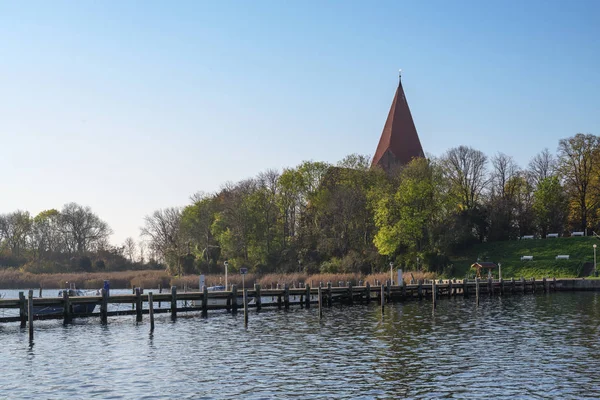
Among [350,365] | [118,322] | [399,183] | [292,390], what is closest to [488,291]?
[399,183]

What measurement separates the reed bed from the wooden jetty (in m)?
10.4

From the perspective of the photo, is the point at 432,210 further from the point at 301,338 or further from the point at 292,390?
the point at 292,390

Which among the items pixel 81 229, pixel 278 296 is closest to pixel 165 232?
pixel 81 229

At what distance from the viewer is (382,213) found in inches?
3214

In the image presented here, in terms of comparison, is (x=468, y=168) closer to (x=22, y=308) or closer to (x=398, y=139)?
(x=398, y=139)

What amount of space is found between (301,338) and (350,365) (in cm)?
804

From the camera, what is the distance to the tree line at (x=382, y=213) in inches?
3241

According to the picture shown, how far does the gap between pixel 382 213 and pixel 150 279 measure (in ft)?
104

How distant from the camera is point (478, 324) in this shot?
39.2 metres

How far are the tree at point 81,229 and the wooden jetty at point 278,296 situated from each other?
60395 millimetres

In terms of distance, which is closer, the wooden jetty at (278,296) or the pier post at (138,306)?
the wooden jetty at (278,296)

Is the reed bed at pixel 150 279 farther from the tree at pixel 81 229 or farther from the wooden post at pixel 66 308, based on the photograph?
the wooden post at pixel 66 308

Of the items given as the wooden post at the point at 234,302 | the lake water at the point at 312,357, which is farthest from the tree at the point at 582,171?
the wooden post at the point at 234,302

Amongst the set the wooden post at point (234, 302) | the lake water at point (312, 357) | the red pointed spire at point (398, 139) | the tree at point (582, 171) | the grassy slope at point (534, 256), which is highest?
the red pointed spire at point (398, 139)
